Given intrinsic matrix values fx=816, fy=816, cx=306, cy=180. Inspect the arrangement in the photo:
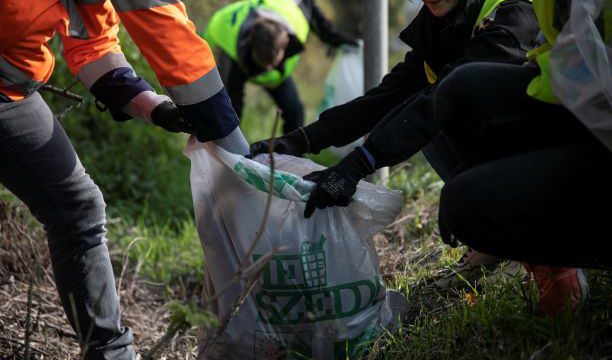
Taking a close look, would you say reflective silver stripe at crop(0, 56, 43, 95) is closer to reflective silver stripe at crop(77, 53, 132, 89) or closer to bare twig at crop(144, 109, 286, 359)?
reflective silver stripe at crop(77, 53, 132, 89)

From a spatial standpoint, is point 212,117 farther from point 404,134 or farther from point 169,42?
point 404,134

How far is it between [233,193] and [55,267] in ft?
1.80

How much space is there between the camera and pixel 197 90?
2.19 m

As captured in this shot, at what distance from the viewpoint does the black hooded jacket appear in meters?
2.25

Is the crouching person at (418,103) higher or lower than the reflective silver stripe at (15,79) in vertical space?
lower

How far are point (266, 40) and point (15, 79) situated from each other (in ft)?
10.8

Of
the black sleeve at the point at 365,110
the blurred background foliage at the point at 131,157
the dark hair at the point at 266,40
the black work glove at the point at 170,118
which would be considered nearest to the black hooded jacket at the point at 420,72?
the black sleeve at the point at 365,110

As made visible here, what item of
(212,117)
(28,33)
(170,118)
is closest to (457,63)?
(212,117)

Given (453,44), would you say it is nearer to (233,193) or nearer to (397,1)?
(233,193)

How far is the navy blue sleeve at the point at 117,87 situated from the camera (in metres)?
2.51

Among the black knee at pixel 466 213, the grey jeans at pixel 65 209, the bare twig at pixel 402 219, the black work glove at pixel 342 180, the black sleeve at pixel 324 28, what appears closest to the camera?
the black knee at pixel 466 213

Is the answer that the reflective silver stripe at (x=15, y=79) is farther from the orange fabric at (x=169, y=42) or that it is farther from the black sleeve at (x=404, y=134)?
the black sleeve at (x=404, y=134)

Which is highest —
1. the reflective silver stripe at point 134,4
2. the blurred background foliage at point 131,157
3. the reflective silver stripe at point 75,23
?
the reflective silver stripe at point 134,4

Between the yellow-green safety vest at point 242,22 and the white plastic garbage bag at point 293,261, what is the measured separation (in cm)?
324
